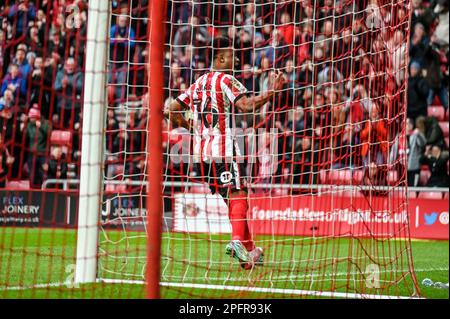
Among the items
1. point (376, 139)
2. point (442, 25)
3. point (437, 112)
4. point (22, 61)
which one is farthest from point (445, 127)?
point (376, 139)

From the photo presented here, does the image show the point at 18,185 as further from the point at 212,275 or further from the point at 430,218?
the point at 212,275

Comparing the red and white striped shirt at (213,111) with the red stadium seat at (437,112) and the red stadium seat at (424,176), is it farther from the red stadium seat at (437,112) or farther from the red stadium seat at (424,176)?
the red stadium seat at (437,112)

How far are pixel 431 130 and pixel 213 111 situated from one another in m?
8.12

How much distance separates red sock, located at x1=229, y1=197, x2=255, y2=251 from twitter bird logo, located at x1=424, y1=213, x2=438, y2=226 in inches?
272

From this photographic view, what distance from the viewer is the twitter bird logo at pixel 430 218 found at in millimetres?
14891

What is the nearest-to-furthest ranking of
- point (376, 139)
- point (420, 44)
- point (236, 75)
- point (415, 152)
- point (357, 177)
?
1. point (376, 139)
2. point (236, 75)
3. point (357, 177)
4. point (415, 152)
5. point (420, 44)

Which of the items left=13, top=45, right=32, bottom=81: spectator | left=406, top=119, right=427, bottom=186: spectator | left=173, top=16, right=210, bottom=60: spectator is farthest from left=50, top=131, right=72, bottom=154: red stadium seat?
left=406, top=119, right=427, bottom=186: spectator

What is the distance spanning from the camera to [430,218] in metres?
14.9

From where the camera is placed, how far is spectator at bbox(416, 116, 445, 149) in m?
16.1

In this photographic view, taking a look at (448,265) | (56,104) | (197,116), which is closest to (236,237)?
(197,116)

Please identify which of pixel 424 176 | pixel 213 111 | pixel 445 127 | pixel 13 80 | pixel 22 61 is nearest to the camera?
pixel 213 111

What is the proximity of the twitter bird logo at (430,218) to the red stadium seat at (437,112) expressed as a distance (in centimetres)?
242

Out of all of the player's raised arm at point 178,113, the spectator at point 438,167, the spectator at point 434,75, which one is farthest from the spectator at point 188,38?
the player's raised arm at point 178,113

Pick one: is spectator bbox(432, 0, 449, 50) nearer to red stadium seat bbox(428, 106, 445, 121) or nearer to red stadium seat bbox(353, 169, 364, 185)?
red stadium seat bbox(428, 106, 445, 121)
